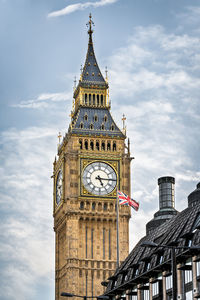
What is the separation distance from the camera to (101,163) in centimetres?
14738

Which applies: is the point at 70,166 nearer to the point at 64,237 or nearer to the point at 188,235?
the point at 64,237

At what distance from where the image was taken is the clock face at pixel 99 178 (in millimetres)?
145750

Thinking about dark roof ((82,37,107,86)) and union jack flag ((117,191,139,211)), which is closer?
union jack flag ((117,191,139,211))

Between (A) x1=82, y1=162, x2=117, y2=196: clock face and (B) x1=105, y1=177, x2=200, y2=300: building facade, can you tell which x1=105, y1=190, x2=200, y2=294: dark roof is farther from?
(A) x1=82, y1=162, x2=117, y2=196: clock face

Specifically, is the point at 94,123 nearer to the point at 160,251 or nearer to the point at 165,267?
the point at 160,251

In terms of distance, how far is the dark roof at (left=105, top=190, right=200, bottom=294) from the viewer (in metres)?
85.7

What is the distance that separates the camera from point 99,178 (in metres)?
146

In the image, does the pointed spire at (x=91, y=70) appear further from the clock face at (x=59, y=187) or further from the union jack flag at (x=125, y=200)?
the union jack flag at (x=125, y=200)

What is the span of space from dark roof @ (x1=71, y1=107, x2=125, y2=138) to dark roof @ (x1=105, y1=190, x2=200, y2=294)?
136ft

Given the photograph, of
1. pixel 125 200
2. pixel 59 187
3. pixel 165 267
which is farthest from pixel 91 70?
pixel 165 267

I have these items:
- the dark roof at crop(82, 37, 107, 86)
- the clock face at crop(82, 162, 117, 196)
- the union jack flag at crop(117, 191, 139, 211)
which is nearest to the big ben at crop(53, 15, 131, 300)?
the clock face at crop(82, 162, 117, 196)

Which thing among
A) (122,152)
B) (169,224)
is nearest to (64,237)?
(122,152)

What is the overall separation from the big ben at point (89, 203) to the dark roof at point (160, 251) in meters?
33.1

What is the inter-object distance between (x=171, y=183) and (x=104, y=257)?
16.1 metres
